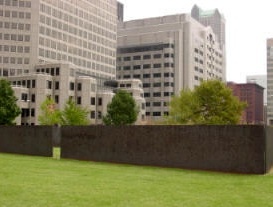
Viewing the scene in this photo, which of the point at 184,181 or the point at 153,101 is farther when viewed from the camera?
the point at 153,101

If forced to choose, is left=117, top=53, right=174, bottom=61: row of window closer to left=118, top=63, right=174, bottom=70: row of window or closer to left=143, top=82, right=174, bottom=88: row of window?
left=118, top=63, right=174, bottom=70: row of window

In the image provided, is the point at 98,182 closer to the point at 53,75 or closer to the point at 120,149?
the point at 120,149

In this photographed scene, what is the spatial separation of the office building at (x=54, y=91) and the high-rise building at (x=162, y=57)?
147ft

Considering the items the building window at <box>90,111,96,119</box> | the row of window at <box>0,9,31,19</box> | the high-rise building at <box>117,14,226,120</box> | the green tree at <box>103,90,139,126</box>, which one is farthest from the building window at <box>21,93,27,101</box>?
the high-rise building at <box>117,14,226,120</box>

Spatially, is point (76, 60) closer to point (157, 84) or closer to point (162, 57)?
point (157, 84)

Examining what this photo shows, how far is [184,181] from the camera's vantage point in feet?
55.7

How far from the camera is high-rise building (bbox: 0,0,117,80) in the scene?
10700cm

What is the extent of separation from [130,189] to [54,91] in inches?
3398

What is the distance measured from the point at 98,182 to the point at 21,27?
98.4 meters

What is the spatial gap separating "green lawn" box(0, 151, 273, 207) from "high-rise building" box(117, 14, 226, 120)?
12658 centimetres

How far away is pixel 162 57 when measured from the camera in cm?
15175

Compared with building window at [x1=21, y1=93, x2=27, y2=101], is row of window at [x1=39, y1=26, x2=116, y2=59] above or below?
above

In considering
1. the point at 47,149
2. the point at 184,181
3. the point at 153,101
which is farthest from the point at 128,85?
the point at 184,181

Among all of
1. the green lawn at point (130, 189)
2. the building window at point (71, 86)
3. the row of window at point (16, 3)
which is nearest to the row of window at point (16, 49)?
the row of window at point (16, 3)
